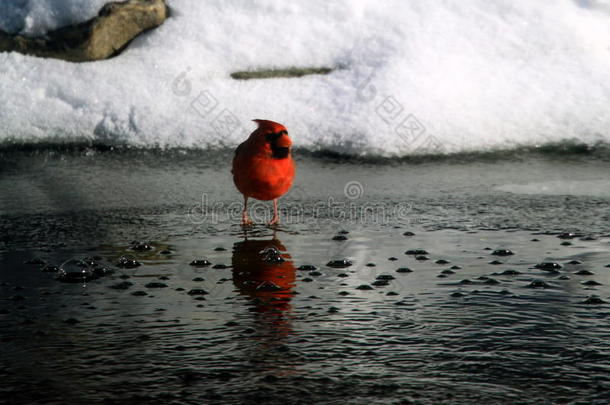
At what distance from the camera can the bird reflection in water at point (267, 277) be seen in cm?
316

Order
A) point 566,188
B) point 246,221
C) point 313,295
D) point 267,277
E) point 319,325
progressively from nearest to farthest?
point 319,325
point 313,295
point 267,277
point 246,221
point 566,188

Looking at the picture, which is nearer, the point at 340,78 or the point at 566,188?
the point at 566,188

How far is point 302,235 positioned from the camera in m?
4.58

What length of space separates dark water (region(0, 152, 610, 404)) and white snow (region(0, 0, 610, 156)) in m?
1.13

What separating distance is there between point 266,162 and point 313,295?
5.06ft

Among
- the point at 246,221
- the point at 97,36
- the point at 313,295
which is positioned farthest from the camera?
the point at 97,36

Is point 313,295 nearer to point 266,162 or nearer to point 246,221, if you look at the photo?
point 266,162

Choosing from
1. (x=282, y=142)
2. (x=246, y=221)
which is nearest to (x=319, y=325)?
(x=282, y=142)

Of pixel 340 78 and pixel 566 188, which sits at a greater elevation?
pixel 340 78

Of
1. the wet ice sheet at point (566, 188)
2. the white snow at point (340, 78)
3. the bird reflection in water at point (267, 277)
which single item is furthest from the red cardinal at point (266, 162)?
the white snow at point (340, 78)

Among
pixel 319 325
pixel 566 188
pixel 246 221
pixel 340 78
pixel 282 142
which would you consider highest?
pixel 340 78

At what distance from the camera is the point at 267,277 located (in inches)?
145

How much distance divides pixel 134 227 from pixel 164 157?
2135 mm

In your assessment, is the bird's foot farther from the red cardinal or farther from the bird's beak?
the bird's beak
